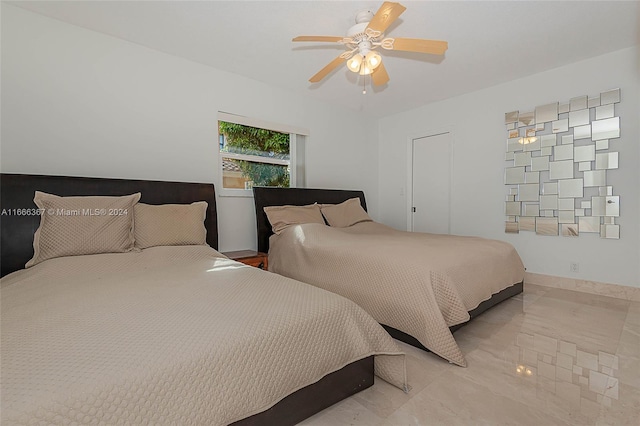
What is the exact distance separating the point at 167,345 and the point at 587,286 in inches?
160

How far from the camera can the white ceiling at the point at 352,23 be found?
2250mm

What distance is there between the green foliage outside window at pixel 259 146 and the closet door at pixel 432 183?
215 centimetres

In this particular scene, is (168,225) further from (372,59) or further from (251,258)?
(372,59)

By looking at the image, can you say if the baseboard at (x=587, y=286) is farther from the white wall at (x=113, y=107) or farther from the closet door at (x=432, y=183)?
the white wall at (x=113, y=107)

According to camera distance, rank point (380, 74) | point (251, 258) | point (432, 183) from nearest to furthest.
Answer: point (380, 74) < point (251, 258) < point (432, 183)


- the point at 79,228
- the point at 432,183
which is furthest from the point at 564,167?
the point at 79,228

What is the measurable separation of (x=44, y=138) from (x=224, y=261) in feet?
5.96

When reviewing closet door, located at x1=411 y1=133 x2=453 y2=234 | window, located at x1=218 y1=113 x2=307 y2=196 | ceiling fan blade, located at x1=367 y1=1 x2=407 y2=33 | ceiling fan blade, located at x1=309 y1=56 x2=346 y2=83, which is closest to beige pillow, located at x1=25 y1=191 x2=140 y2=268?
window, located at x1=218 y1=113 x2=307 y2=196

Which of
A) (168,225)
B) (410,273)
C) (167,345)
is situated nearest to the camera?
(167,345)

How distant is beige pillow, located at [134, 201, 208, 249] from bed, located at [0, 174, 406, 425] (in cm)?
35

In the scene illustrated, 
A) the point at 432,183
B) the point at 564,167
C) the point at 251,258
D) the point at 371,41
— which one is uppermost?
the point at 371,41

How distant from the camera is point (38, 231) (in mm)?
1965

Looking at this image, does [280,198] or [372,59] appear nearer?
[372,59]

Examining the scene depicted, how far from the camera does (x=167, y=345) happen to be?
0.97m
